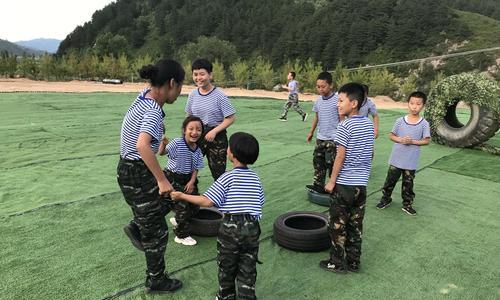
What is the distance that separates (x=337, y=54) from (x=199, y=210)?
67056 millimetres

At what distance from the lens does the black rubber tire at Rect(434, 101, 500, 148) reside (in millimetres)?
9672

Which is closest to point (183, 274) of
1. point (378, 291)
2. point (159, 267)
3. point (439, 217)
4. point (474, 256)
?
point (159, 267)

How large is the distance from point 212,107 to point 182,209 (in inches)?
48.5

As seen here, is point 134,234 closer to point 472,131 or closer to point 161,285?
point 161,285

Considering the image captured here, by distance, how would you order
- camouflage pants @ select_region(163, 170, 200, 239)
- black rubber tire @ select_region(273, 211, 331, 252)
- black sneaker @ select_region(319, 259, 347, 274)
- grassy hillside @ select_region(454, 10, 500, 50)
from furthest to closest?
grassy hillside @ select_region(454, 10, 500, 50), camouflage pants @ select_region(163, 170, 200, 239), black rubber tire @ select_region(273, 211, 331, 252), black sneaker @ select_region(319, 259, 347, 274)

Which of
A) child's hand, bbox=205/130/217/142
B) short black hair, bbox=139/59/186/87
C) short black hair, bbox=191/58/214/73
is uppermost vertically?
short black hair, bbox=191/58/214/73

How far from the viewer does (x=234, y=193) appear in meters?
2.99

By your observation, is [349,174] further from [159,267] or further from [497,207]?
[497,207]

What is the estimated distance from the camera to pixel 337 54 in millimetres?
68250

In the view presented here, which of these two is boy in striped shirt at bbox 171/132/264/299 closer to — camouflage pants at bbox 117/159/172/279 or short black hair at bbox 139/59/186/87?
camouflage pants at bbox 117/159/172/279

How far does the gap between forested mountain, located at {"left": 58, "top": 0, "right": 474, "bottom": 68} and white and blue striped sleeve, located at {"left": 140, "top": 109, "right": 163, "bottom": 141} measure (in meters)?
66.9

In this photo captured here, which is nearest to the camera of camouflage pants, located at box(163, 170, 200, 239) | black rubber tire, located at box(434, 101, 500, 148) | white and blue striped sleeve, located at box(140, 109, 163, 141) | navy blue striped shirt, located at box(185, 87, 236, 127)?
white and blue striped sleeve, located at box(140, 109, 163, 141)

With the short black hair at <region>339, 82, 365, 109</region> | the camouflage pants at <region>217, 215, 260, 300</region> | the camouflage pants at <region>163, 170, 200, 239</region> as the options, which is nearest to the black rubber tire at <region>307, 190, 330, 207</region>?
the camouflage pants at <region>163, 170, 200, 239</region>

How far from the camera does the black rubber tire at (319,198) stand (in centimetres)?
569
